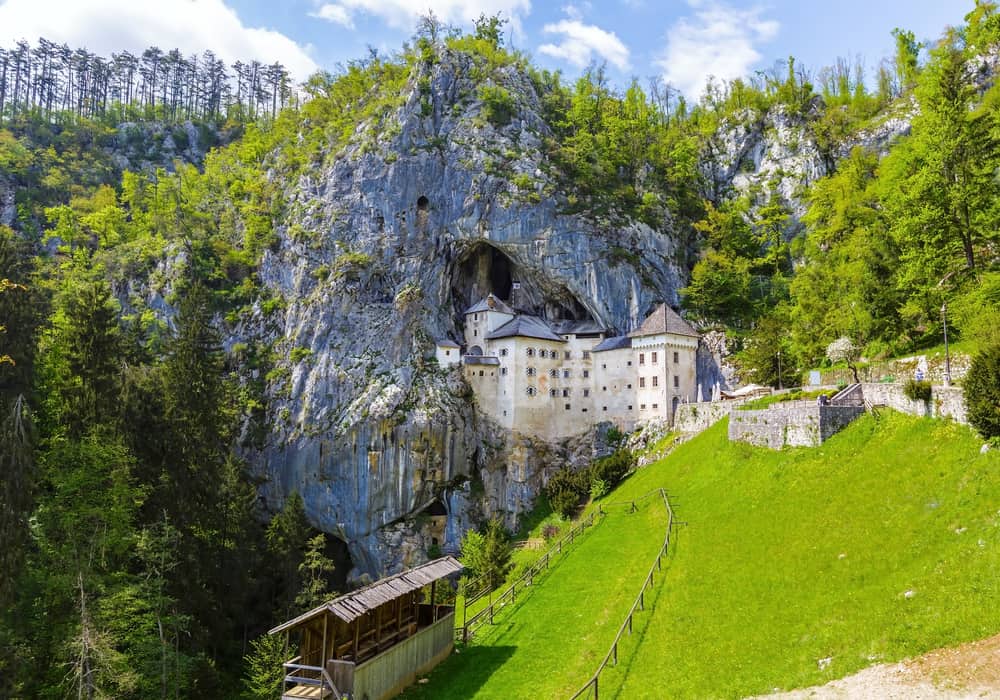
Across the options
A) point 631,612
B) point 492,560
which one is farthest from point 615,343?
point 631,612

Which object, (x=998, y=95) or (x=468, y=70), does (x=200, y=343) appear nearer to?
(x=468, y=70)

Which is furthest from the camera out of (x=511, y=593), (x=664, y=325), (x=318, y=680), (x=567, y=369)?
(x=567, y=369)

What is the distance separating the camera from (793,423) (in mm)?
32312

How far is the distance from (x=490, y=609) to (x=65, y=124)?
386 ft

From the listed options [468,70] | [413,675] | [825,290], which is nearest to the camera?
[413,675]

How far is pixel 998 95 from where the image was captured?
43.2m

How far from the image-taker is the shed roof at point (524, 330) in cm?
6028

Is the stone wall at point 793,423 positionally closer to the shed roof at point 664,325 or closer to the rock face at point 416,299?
the shed roof at point 664,325

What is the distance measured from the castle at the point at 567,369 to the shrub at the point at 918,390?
96.4 feet

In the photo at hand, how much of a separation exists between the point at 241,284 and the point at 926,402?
205 feet

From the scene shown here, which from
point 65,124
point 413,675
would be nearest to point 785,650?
point 413,675

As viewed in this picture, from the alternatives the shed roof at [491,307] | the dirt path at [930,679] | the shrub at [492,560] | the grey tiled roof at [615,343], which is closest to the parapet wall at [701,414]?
the grey tiled roof at [615,343]

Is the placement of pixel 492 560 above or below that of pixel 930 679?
below

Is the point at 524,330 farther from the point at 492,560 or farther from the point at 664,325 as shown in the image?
the point at 492,560
